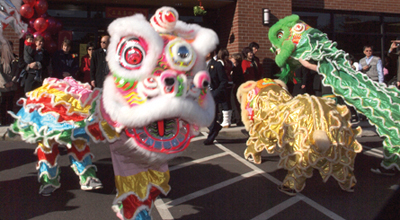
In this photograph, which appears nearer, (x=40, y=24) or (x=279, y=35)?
(x=279, y=35)

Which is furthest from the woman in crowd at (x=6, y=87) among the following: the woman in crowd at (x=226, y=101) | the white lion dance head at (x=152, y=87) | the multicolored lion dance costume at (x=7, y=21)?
the white lion dance head at (x=152, y=87)

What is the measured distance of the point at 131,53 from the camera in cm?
203

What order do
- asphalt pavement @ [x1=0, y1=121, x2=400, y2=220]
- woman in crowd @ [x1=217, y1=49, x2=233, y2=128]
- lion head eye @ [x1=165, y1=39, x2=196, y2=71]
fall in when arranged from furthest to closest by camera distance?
woman in crowd @ [x1=217, y1=49, x2=233, y2=128], asphalt pavement @ [x1=0, y1=121, x2=400, y2=220], lion head eye @ [x1=165, y1=39, x2=196, y2=71]

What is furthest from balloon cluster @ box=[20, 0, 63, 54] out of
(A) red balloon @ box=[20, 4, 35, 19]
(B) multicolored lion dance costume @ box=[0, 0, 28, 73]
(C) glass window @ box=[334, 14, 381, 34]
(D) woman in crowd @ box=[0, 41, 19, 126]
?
(C) glass window @ box=[334, 14, 381, 34]

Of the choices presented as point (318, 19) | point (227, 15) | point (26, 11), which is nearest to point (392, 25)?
point (318, 19)

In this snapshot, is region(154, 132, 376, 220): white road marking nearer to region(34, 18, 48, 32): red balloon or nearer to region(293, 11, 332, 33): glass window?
region(34, 18, 48, 32): red balloon

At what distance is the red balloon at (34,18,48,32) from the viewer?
7.38 meters

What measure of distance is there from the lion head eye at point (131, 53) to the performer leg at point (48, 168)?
5.76 ft

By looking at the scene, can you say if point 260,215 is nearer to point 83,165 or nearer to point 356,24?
point 83,165

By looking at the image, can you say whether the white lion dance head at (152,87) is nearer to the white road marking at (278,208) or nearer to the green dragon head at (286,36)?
the white road marking at (278,208)

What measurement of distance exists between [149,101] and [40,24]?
6.53 m

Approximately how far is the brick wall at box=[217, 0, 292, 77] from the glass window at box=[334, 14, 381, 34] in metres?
2.40

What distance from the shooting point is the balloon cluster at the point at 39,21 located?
726 centimetres

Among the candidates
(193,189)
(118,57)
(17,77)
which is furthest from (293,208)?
(17,77)
